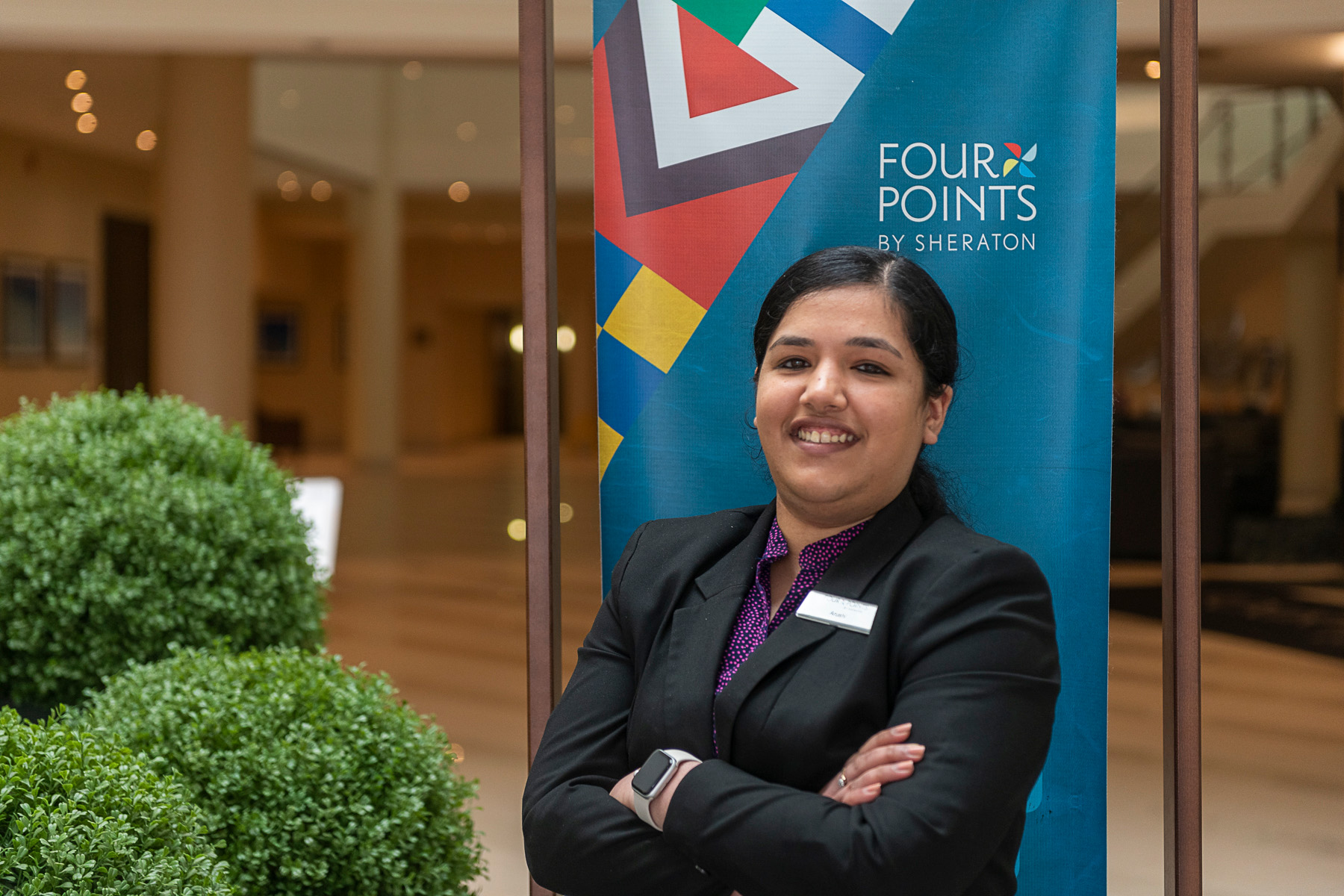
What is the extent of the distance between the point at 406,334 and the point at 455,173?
6865 millimetres

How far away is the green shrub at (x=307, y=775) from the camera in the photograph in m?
2.13

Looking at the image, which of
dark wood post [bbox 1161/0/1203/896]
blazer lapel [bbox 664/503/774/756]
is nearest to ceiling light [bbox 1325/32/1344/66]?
dark wood post [bbox 1161/0/1203/896]

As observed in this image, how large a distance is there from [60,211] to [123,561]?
12964 mm

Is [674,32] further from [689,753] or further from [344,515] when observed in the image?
[344,515]

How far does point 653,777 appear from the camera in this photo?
1.40 metres

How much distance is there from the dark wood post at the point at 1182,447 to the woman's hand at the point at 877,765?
0.82 meters

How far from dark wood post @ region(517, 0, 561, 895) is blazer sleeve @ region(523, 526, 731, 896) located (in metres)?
0.41

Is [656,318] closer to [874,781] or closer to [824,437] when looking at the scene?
[824,437]

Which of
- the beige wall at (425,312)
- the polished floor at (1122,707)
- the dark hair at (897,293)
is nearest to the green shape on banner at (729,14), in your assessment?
the dark hair at (897,293)

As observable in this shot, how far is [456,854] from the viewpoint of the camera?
238 centimetres

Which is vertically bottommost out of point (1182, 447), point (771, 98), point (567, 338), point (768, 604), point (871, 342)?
point (768, 604)

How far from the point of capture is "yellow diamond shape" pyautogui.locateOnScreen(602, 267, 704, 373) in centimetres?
202

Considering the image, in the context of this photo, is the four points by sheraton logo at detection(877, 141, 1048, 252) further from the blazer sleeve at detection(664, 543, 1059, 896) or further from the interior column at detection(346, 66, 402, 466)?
the interior column at detection(346, 66, 402, 466)

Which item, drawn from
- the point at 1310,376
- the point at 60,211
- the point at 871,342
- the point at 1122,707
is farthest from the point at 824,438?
the point at 1310,376
